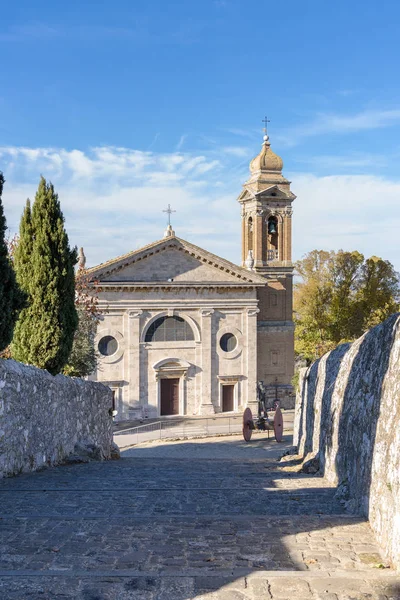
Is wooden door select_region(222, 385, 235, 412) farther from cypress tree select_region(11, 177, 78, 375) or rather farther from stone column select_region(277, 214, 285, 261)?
cypress tree select_region(11, 177, 78, 375)

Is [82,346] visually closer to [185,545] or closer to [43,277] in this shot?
[43,277]

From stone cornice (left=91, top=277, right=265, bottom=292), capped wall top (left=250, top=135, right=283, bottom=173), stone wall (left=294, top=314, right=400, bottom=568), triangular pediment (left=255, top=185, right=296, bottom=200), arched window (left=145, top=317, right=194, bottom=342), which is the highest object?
capped wall top (left=250, top=135, right=283, bottom=173)

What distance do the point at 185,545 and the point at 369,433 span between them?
248cm

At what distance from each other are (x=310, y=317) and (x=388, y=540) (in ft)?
153

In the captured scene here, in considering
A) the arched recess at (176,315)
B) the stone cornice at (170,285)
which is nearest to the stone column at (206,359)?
the arched recess at (176,315)

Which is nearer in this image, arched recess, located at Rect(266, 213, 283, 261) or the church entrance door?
the church entrance door

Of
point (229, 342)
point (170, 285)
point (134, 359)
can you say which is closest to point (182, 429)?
point (134, 359)

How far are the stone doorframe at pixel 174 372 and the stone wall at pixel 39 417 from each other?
22890mm

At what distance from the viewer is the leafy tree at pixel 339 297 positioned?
51031 mm

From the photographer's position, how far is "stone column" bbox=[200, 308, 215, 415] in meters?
40.1

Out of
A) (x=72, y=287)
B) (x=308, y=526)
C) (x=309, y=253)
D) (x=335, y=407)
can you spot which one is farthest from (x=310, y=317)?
(x=308, y=526)

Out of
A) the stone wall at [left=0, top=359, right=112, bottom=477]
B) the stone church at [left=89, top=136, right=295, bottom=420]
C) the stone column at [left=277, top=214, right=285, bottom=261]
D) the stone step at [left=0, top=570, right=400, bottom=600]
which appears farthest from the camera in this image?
the stone column at [left=277, top=214, right=285, bottom=261]

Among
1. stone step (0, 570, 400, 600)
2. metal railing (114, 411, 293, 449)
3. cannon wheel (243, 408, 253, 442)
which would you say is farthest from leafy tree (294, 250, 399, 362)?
stone step (0, 570, 400, 600)

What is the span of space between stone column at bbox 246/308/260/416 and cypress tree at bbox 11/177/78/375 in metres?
27.4
